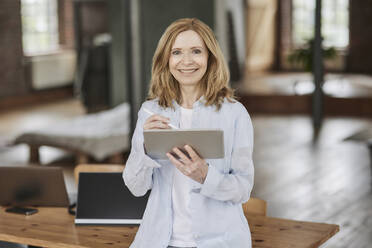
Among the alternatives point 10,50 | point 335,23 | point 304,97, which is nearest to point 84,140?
point 304,97

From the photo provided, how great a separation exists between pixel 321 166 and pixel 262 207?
3.78 meters

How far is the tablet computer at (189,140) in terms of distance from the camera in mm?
2166

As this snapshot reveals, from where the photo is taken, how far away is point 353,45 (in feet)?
44.2

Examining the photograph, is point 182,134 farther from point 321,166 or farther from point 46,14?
point 46,14

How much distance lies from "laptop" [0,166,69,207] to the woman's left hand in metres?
1.07

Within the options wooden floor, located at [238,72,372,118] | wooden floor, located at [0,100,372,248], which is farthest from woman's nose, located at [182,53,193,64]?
wooden floor, located at [238,72,372,118]

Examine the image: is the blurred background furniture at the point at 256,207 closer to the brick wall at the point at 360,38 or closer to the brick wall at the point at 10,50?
the brick wall at the point at 10,50

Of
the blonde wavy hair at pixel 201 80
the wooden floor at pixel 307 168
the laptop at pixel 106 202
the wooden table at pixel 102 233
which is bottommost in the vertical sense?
the wooden floor at pixel 307 168

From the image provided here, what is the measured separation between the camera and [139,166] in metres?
2.31

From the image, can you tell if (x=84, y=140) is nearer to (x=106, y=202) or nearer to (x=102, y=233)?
(x=106, y=202)

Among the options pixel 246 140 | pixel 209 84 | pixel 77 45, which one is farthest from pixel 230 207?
pixel 77 45

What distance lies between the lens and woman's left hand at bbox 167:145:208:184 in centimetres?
219

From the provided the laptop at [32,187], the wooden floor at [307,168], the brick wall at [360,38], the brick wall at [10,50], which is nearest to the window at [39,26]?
the brick wall at [10,50]

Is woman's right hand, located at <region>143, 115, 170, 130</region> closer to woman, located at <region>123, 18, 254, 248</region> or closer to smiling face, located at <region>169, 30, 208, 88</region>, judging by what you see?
woman, located at <region>123, 18, 254, 248</region>
